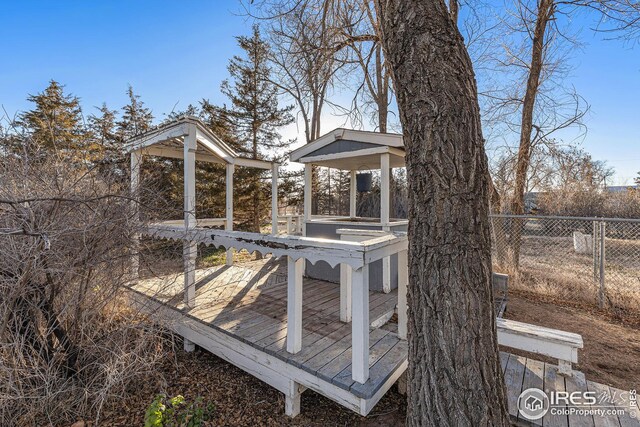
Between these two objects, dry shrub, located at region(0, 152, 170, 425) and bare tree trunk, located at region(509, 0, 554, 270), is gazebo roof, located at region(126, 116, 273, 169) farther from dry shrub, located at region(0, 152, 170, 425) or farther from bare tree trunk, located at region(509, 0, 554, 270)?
bare tree trunk, located at region(509, 0, 554, 270)

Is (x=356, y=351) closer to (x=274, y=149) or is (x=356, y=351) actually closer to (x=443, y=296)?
(x=443, y=296)

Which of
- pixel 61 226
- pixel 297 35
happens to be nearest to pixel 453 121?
pixel 61 226

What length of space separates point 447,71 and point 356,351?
6.81 ft

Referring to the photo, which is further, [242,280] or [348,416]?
[242,280]

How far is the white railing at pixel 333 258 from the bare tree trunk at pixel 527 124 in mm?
4771

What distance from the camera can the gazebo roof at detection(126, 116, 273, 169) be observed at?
3830mm

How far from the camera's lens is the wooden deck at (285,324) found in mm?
2338

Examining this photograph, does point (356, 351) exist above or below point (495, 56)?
below

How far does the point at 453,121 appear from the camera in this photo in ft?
5.07

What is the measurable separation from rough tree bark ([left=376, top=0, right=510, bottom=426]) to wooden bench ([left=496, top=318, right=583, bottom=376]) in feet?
4.40

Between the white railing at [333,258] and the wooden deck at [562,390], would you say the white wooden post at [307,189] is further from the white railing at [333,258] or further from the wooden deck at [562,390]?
the wooden deck at [562,390]

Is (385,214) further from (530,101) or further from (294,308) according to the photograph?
(530,101)

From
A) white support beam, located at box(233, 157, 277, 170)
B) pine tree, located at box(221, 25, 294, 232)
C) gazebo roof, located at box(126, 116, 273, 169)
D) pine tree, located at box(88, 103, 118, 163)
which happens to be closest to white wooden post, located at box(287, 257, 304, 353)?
pine tree, located at box(88, 103, 118, 163)

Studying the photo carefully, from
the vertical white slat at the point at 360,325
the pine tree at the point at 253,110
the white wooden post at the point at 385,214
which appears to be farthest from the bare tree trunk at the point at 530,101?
the pine tree at the point at 253,110
